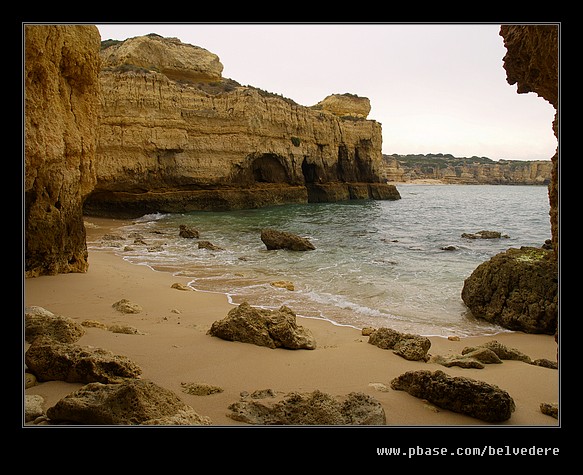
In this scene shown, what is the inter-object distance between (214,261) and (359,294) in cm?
458

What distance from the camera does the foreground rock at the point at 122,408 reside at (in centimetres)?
239

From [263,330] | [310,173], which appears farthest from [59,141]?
[310,173]

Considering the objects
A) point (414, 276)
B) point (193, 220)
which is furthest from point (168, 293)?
point (193, 220)

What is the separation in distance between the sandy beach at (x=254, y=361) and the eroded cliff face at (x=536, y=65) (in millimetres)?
1303

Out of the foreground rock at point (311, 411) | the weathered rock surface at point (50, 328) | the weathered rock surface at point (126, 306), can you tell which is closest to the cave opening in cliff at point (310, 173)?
the weathered rock surface at point (126, 306)

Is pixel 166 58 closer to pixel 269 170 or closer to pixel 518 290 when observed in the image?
pixel 269 170

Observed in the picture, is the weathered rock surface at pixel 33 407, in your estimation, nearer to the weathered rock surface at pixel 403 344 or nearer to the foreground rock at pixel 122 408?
the foreground rock at pixel 122 408

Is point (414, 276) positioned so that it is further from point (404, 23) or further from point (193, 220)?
point (193, 220)

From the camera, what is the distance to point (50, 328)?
13.1 ft

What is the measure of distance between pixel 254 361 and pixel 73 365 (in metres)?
1.46

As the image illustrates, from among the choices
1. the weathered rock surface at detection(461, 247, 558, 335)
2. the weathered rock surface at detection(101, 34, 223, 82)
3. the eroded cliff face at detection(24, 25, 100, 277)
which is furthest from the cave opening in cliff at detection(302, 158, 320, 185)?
the weathered rock surface at detection(461, 247, 558, 335)

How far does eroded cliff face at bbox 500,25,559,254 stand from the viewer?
319 cm

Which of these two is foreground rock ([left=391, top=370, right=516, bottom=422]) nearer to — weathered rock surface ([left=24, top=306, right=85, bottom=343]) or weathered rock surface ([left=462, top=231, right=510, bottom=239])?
weathered rock surface ([left=24, top=306, right=85, bottom=343])

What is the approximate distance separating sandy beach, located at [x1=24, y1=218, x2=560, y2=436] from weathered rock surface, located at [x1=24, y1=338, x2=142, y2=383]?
0.08 metres
